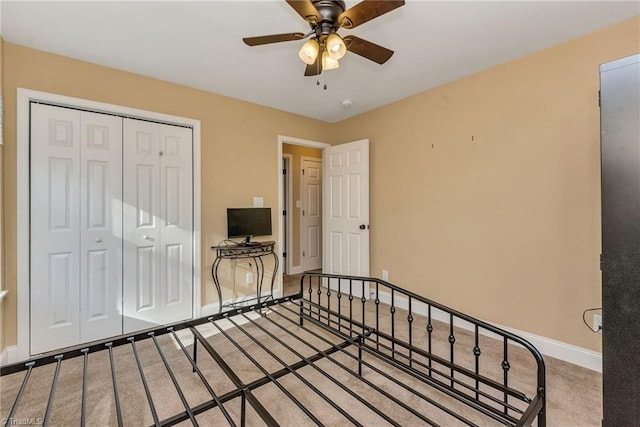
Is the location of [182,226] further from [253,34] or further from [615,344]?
[615,344]

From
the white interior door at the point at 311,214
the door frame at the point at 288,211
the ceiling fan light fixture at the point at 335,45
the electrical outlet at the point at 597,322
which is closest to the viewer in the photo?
the ceiling fan light fixture at the point at 335,45

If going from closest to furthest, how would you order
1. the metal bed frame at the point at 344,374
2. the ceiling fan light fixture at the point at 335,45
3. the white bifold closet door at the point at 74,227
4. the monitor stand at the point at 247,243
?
1. the metal bed frame at the point at 344,374
2. the ceiling fan light fixture at the point at 335,45
3. the white bifold closet door at the point at 74,227
4. the monitor stand at the point at 247,243

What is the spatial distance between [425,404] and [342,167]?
2.78 meters

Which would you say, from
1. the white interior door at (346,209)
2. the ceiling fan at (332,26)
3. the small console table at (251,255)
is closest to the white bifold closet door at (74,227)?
the small console table at (251,255)

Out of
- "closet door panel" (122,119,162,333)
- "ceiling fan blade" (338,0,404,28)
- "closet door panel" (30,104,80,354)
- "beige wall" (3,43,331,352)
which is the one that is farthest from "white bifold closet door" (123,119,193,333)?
"ceiling fan blade" (338,0,404,28)

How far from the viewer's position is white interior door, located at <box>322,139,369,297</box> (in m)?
3.54

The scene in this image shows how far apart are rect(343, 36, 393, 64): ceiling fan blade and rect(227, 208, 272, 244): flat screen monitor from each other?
6.70 feet

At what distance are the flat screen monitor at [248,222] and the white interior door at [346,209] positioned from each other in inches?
38.7

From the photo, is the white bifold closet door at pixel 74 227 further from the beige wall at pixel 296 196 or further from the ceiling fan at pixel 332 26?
the beige wall at pixel 296 196

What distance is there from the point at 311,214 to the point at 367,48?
3.72 m

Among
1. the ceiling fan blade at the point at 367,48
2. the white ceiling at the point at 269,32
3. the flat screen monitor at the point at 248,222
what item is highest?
the white ceiling at the point at 269,32

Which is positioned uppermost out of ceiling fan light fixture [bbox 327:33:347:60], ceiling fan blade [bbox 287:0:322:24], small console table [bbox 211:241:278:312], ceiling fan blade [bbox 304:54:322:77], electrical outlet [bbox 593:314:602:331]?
ceiling fan blade [bbox 287:0:322:24]

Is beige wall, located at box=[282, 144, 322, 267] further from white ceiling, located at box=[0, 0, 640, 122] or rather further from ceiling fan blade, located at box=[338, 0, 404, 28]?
ceiling fan blade, located at box=[338, 0, 404, 28]

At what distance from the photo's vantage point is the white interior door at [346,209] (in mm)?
3539
